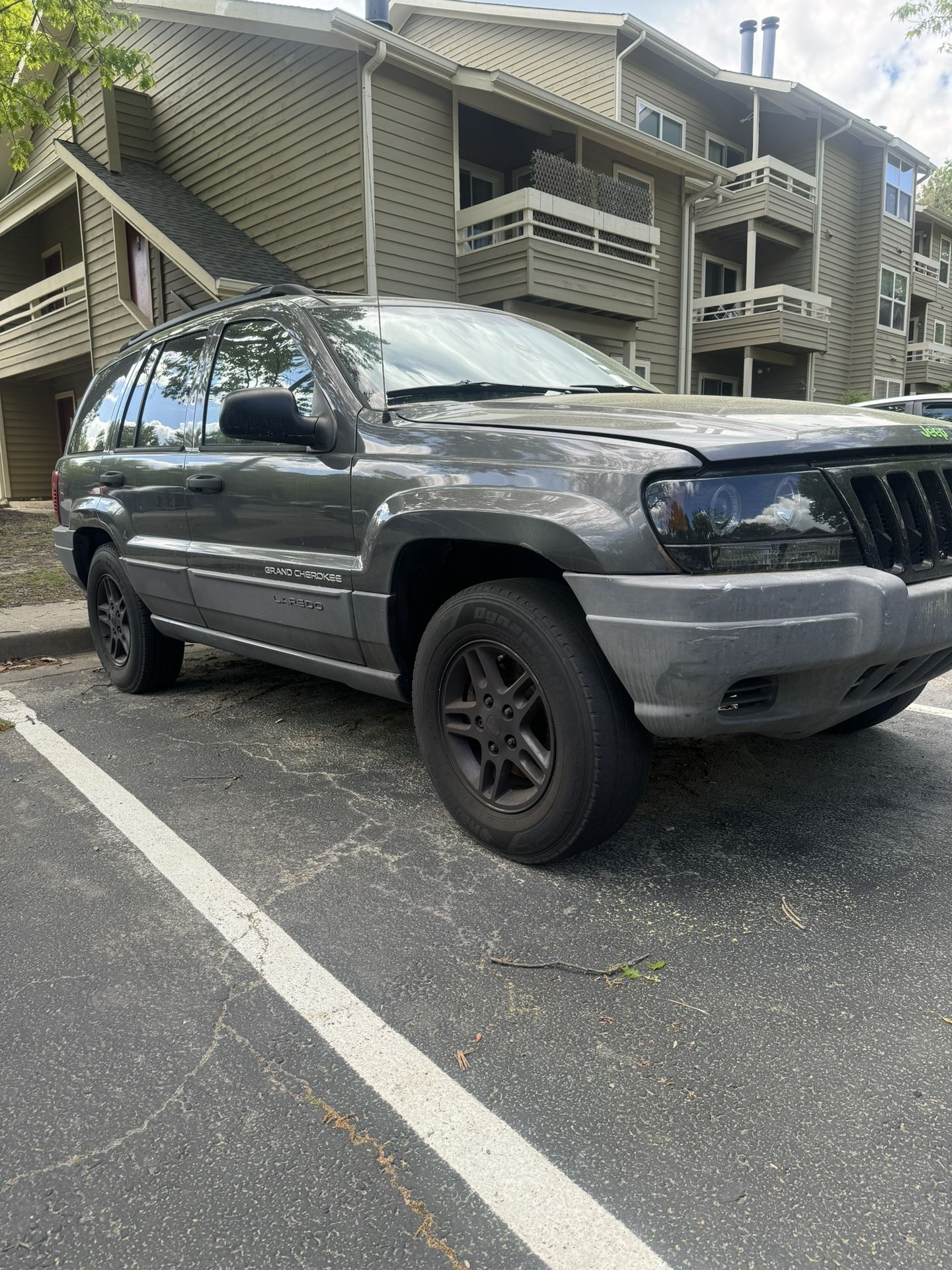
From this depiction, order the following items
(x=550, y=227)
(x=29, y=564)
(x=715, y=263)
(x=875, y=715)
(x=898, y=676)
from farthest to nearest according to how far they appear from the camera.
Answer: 1. (x=715, y=263)
2. (x=550, y=227)
3. (x=29, y=564)
4. (x=875, y=715)
5. (x=898, y=676)

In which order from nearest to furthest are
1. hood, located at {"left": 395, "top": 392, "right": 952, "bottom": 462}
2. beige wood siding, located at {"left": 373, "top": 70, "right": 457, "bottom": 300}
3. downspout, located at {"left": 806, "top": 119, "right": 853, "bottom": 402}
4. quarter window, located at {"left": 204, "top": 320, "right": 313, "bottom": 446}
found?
hood, located at {"left": 395, "top": 392, "right": 952, "bottom": 462}, quarter window, located at {"left": 204, "top": 320, "right": 313, "bottom": 446}, beige wood siding, located at {"left": 373, "top": 70, "right": 457, "bottom": 300}, downspout, located at {"left": 806, "top": 119, "right": 853, "bottom": 402}

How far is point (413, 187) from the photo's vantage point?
11.8 m

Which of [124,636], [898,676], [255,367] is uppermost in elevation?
[255,367]

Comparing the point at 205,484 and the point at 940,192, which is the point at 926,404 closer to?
the point at 205,484

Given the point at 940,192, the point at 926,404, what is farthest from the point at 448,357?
the point at 940,192

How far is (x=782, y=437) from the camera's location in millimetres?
2279

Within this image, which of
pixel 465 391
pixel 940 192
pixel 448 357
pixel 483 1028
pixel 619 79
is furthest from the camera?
pixel 940 192

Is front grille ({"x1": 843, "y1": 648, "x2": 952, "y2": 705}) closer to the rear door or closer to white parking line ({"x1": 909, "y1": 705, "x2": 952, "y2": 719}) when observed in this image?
white parking line ({"x1": 909, "y1": 705, "x2": 952, "y2": 719})

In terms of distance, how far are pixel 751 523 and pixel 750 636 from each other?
30 cm

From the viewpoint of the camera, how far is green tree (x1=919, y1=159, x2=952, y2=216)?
32406 mm

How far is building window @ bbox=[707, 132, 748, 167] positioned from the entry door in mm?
17876

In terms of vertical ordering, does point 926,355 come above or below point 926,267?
below

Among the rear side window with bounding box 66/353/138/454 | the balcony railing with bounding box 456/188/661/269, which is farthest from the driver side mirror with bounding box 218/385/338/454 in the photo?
the balcony railing with bounding box 456/188/661/269

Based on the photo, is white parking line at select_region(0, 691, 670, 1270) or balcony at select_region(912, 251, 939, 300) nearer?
white parking line at select_region(0, 691, 670, 1270)
